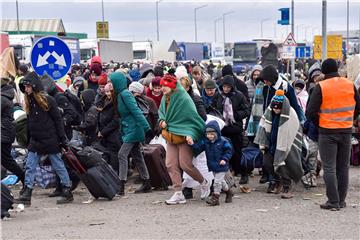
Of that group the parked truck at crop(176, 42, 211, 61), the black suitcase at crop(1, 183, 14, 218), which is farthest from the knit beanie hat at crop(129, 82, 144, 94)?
the parked truck at crop(176, 42, 211, 61)

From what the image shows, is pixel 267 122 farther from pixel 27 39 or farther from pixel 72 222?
pixel 27 39

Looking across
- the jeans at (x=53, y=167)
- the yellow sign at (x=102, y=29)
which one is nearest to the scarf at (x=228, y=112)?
the jeans at (x=53, y=167)

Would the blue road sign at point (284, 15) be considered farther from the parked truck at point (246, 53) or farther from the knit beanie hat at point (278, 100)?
the parked truck at point (246, 53)

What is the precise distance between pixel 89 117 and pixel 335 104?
434 cm

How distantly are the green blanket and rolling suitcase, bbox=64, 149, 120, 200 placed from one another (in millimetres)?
1246

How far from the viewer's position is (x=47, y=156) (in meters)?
10.7

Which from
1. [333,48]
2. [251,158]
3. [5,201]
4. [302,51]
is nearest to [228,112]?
[251,158]

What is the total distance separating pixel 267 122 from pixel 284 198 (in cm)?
112

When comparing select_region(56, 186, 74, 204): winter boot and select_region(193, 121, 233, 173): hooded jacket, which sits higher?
select_region(193, 121, 233, 173): hooded jacket

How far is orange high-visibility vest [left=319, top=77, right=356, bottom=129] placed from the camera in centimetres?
914

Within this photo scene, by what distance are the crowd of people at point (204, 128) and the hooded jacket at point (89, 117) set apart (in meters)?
0.02

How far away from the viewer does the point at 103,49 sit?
160ft

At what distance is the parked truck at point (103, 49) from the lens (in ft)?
159

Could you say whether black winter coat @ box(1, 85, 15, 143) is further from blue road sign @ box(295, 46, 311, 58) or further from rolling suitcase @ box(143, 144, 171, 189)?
blue road sign @ box(295, 46, 311, 58)
